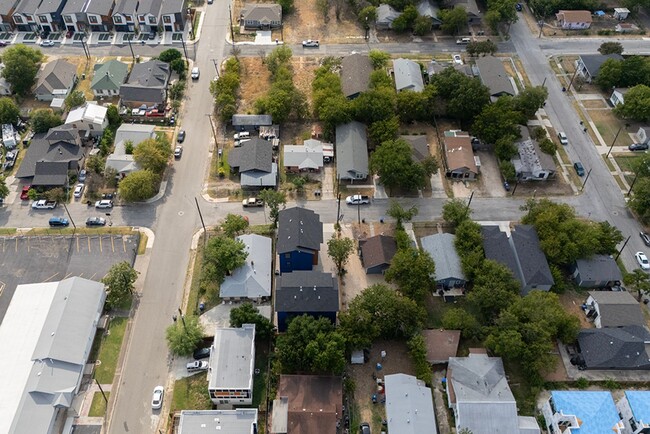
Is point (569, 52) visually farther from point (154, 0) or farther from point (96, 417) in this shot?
point (96, 417)

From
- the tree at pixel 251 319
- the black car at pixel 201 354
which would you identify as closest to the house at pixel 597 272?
the tree at pixel 251 319

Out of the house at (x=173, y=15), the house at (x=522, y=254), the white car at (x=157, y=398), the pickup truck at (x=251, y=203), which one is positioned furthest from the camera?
the house at (x=173, y=15)

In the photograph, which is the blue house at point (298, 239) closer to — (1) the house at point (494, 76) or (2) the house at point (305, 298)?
(2) the house at point (305, 298)

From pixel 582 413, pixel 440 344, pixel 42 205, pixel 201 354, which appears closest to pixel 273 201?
pixel 201 354

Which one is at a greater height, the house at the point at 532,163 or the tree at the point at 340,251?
the house at the point at 532,163

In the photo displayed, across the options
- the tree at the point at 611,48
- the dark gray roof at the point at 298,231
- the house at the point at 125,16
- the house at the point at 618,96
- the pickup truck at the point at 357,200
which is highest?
the house at the point at 125,16

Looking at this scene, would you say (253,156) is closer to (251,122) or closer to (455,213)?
(251,122)
